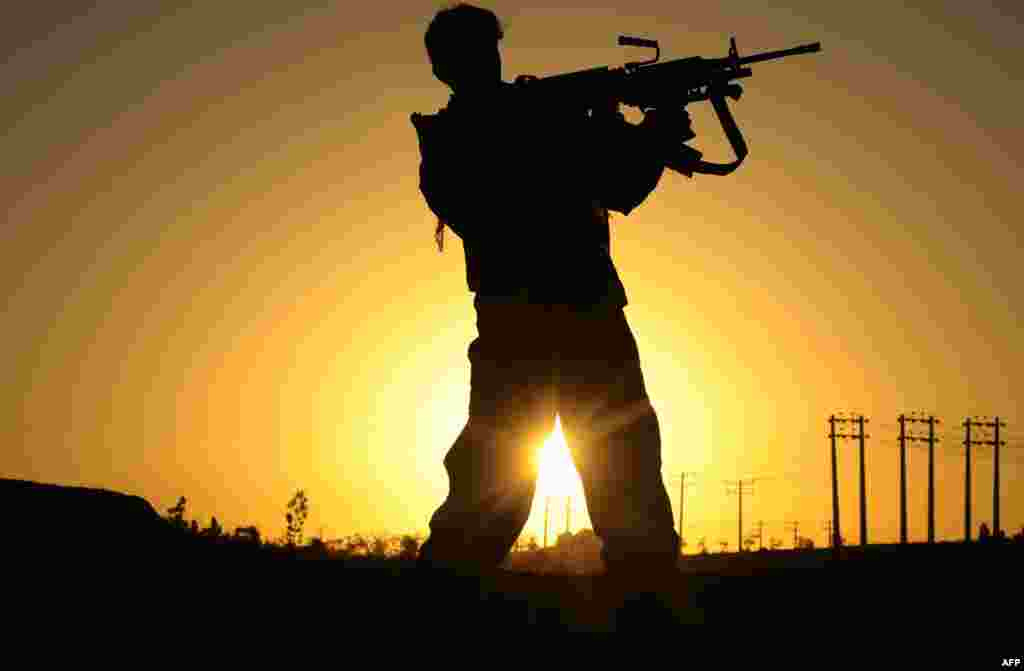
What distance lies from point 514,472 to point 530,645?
2.12m

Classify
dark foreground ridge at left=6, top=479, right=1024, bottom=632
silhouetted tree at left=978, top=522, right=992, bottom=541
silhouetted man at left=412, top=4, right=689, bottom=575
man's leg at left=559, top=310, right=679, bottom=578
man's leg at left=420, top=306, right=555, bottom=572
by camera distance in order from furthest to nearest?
silhouetted tree at left=978, top=522, right=992, bottom=541 → man's leg at left=420, top=306, right=555, bottom=572 → silhouetted man at left=412, top=4, right=689, bottom=575 → man's leg at left=559, top=310, right=679, bottom=578 → dark foreground ridge at left=6, top=479, right=1024, bottom=632

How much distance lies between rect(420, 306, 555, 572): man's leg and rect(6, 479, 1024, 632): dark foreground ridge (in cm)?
83

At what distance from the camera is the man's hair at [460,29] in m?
7.57

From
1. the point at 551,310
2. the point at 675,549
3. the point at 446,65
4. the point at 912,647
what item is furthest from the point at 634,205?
the point at 912,647

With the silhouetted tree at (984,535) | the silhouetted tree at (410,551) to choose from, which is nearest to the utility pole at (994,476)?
the silhouetted tree at (984,535)

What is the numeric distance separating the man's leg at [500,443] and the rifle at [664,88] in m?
1.21

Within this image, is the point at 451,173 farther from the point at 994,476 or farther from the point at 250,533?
the point at 994,476

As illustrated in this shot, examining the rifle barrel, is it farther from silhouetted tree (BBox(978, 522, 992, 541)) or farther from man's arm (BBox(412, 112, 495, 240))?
silhouetted tree (BBox(978, 522, 992, 541))

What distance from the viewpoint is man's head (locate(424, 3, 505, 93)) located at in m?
7.58

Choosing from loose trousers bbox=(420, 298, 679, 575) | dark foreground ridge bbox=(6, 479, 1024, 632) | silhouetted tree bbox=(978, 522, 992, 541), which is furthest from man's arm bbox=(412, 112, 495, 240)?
silhouetted tree bbox=(978, 522, 992, 541)

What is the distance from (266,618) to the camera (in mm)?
5219

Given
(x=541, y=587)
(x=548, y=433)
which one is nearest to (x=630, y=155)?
(x=548, y=433)

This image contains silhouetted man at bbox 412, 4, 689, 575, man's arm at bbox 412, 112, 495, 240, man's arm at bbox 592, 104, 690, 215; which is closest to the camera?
silhouetted man at bbox 412, 4, 689, 575

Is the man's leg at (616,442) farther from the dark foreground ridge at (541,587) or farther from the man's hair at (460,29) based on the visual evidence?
the man's hair at (460,29)
